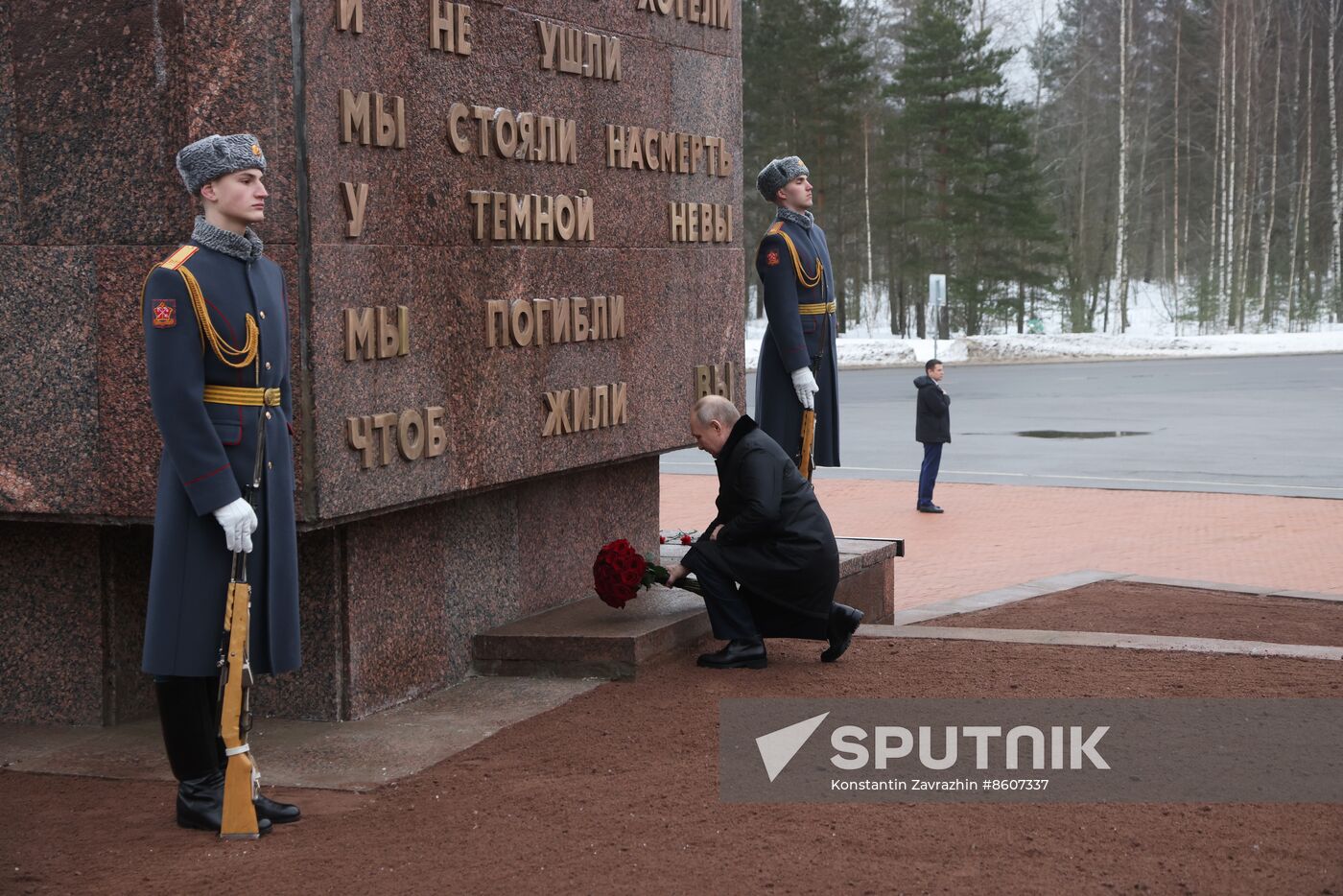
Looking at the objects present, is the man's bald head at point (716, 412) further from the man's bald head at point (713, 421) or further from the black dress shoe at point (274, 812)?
the black dress shoe at point (274, 812)

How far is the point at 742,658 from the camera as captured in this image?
6.50 m

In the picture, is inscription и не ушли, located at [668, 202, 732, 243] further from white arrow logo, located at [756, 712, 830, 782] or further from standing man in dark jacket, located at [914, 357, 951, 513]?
standing man in dark jacket, located at [914, 357, 951, 513]

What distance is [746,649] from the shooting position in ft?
21.4

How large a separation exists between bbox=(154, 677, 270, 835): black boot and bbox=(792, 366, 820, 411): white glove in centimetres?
389

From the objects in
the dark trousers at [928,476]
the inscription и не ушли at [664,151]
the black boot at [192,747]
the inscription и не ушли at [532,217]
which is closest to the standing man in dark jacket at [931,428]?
the dark trousers at [928,476]

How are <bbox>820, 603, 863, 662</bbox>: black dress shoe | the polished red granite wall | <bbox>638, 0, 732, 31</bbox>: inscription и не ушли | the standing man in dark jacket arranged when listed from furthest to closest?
1. the standing man in dark jacket
2. <bbox>638, 0, 732, 31</bbox>: inscription и не ушли
3. <bbox>820, 603, 863, 662</bbox>: black dress shoe
4. the polished red granite wall

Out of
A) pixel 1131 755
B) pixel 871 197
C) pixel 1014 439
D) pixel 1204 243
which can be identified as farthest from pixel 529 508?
pixel 1204 243

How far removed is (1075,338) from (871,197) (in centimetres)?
972

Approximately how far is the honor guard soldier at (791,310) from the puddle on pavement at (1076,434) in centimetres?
1276

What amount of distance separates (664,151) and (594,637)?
8.32 ft

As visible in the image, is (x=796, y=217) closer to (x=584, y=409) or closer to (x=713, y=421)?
(x=584, y=409)

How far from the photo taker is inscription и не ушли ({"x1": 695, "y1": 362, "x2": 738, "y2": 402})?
808cm

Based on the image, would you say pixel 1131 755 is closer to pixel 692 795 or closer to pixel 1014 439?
pixel 692 795

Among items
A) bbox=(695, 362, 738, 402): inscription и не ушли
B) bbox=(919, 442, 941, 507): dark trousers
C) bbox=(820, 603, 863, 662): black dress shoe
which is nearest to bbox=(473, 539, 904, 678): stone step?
bbox=(820, 603, 863, 662): black dress shoe
